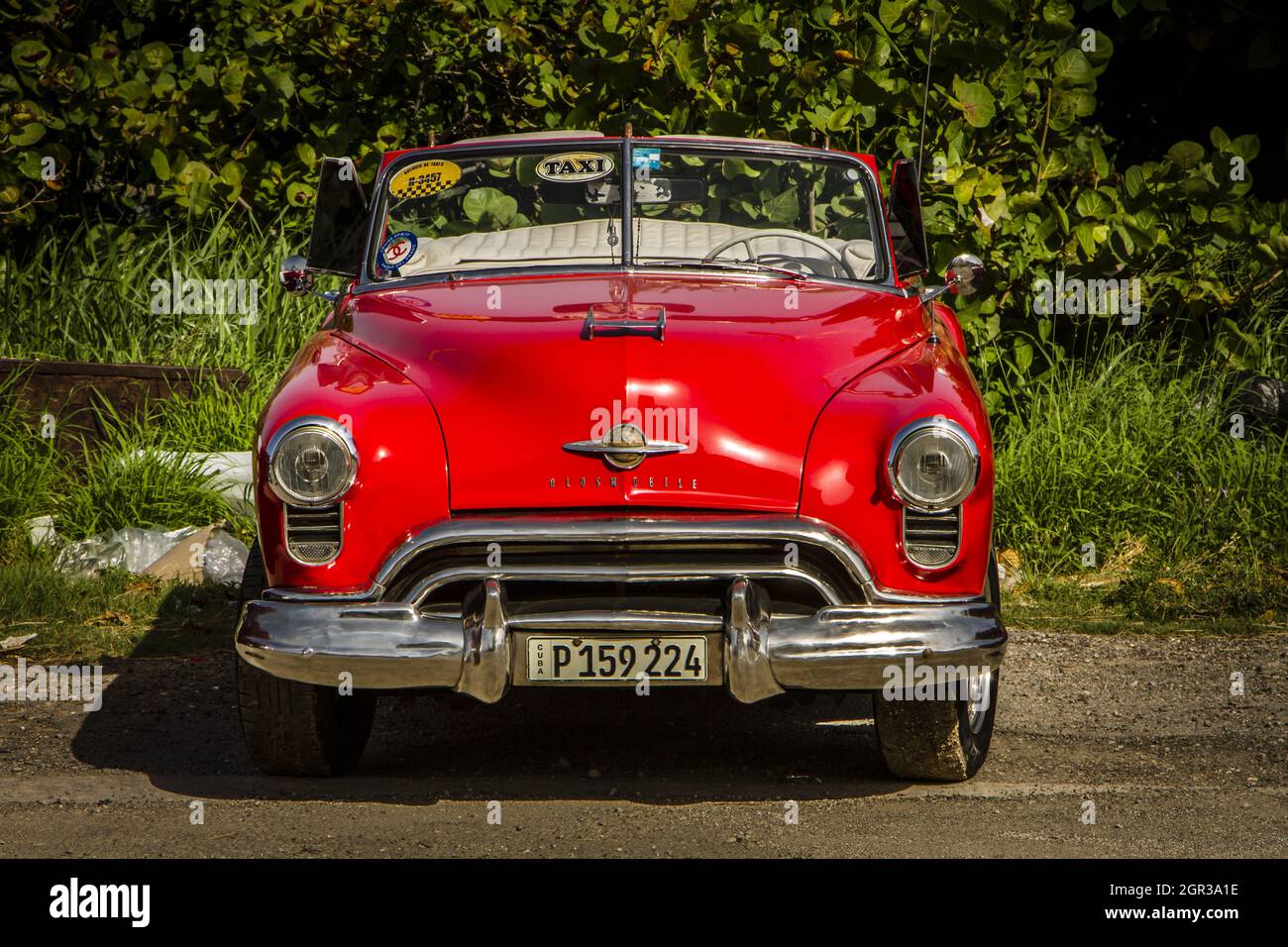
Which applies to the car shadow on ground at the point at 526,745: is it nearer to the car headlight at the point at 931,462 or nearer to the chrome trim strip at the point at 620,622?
the chrome trim strip at the point at 620,622

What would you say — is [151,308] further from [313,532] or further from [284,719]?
[313,532]

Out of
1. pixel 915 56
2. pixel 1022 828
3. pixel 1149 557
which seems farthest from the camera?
pixel 915 56

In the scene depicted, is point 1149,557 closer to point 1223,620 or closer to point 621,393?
point 1223,620

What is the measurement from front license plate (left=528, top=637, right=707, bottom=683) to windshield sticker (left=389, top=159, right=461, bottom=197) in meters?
1.99

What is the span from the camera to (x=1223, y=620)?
5.84 meters

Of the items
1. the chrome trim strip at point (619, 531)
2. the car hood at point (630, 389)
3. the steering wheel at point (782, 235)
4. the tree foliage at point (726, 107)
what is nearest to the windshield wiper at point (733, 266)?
the steering wheel at point (782, 235)

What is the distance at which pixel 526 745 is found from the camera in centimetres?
442

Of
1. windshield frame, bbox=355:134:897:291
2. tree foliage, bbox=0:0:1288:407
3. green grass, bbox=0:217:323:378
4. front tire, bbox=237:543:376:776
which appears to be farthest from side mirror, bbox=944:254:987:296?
green grass, bbox=0:217:323:378

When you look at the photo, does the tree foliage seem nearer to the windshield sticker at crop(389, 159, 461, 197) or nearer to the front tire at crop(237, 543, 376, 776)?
the windshield sticker at crop(389, 159, 461, 197)

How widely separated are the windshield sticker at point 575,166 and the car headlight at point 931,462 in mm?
1736

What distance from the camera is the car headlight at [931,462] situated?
11.6 feet

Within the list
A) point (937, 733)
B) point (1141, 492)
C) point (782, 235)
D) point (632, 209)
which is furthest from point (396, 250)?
point (1141, 492)

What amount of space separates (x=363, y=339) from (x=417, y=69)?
4.36m

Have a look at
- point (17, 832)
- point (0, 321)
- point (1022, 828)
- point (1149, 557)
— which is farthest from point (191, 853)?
point (0, 321)
